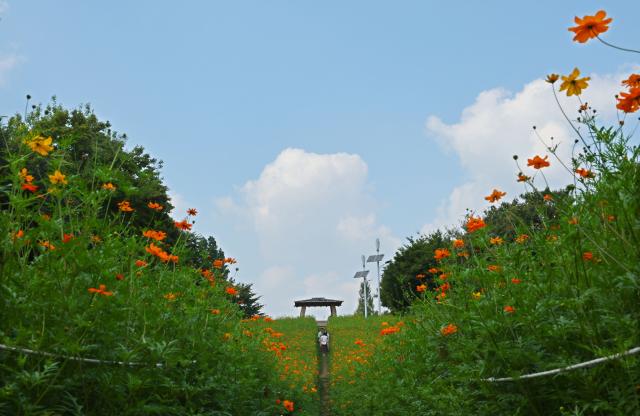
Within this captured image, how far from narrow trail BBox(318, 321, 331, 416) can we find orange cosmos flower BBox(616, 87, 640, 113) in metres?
6.49

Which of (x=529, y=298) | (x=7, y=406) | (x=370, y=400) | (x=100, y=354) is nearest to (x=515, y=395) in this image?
(x=529, y=298)

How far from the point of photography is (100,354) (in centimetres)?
357

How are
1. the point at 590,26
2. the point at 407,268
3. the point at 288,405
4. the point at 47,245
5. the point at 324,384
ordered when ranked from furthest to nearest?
the point at 407,268, the point at 324,384, the point at 288,405, the point at 47,245, the point at 590,26

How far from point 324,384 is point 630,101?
9.78 meters

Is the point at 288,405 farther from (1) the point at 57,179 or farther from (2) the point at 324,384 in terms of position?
(2) the point at 324,384

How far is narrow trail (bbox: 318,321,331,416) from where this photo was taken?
A: 8.76 m

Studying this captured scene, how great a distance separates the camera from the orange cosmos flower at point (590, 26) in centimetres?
290

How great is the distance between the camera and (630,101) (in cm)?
298

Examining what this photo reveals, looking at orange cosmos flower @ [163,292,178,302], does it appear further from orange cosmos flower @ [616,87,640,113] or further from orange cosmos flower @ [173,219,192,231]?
orange cosmos flower @ [616,87,640,113]

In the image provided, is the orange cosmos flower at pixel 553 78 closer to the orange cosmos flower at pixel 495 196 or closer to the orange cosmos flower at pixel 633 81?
the orange cosmos flower at pixel 633 81

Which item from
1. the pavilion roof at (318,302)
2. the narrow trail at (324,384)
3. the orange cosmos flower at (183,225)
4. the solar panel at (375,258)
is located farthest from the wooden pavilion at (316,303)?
the orange cosmos flower at (183,225)

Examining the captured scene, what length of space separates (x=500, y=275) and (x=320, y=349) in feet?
44.1

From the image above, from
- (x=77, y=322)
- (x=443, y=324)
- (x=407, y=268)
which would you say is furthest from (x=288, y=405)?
(x=407, y=268)

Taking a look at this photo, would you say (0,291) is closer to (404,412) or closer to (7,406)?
(7,406)
